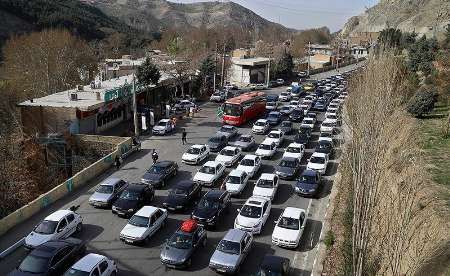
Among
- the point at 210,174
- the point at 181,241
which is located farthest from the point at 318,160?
the point at 181,241

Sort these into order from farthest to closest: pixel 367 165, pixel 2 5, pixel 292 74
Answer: pixel 2 5, pixel 292 74, pixel 367 165

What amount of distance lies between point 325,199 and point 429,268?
15547 millimetres

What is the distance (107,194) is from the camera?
25250 millimetres

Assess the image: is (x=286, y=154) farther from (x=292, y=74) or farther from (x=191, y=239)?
(x=292, y=74)

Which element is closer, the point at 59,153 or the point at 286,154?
the point at 286,154

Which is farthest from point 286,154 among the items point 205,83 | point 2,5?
point 2,5

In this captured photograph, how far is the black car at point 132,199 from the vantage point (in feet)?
77.8

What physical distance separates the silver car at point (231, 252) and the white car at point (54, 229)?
763 centimetres

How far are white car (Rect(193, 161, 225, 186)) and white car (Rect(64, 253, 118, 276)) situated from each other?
10.8 meters

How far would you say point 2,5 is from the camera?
107m

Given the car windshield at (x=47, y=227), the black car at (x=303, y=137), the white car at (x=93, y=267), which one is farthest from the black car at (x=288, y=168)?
the car windshield at (x=47, y=227)

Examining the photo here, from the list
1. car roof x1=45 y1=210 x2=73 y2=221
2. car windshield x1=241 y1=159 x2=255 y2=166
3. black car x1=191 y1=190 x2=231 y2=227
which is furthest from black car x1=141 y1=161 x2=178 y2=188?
car roof x1=45 y1=210 x2=73 y2=221

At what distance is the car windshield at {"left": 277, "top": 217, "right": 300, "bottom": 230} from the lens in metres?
21.3

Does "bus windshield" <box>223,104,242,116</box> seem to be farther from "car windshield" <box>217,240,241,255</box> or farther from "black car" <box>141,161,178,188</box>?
"car windshield" <box>217,240,241,255</box>
